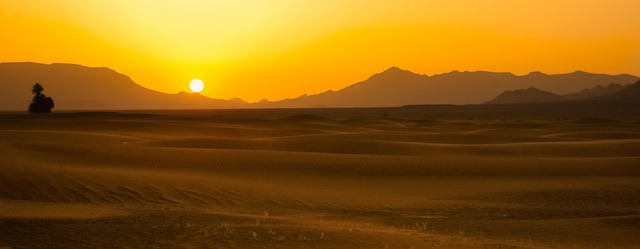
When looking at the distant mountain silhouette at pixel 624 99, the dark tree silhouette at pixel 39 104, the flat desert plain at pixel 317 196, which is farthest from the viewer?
the distant mountain silhouette at pixel 624 99

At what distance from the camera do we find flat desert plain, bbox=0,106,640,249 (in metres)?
12.2

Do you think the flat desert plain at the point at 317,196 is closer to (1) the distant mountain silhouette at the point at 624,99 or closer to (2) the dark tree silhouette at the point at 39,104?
(2) the dark tree silhouette at the point at 39,104

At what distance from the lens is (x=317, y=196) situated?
63.5 ft

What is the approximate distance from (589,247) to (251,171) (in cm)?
1253

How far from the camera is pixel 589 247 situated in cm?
1323

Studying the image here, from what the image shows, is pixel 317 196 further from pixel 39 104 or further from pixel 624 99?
pixel 624 99

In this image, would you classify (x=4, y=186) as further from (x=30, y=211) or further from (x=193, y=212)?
(x=193, y=212)

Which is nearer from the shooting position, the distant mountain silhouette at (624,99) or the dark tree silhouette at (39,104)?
the dark tree silhouette at (39,104)

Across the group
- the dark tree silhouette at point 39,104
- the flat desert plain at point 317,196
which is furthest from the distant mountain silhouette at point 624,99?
the flat desert plain at point 317,196

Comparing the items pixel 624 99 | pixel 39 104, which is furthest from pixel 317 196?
pixel 624 99

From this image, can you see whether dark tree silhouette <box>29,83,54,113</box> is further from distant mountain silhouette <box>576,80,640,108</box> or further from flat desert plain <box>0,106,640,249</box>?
distant mountain silhouette <box>576,80,640,108</box>

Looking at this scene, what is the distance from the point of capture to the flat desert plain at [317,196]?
12242mm

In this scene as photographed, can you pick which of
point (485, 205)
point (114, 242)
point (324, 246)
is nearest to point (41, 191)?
point (114, 242)

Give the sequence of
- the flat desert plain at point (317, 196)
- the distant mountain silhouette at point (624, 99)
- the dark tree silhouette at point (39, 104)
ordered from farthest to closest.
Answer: the distant mountain silhouette at point (624, 99), the dark tree silhouette at point (39, 104), the flat desert plain at point (317, 196)
